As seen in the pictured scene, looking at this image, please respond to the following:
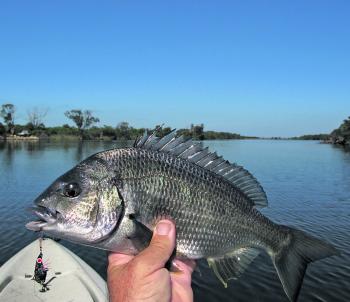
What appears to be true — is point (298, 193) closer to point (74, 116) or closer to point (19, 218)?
point (19, 218)

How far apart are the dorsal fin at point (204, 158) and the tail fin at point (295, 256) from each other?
0.59 m

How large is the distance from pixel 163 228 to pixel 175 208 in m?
0.32

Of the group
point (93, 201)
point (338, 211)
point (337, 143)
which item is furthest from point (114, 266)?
point (337, 143)

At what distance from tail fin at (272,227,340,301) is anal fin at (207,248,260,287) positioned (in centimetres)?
35

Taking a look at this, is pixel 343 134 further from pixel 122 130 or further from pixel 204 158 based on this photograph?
pixel 204 158

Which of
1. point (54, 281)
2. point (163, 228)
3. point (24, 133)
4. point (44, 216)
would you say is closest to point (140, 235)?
point (163, 228)

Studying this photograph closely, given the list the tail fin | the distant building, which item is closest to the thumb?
the tail fin

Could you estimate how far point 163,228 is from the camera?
386cm

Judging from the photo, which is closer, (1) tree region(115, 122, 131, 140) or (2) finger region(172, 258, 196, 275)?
(2) finger region(172, 258, 196, 275)

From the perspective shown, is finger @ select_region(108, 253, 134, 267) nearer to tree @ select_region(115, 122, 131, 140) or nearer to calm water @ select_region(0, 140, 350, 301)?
calm water @ select_region(0, 140, 350, 301)

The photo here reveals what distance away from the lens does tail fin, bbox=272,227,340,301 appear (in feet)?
14.8

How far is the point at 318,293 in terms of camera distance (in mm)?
15445

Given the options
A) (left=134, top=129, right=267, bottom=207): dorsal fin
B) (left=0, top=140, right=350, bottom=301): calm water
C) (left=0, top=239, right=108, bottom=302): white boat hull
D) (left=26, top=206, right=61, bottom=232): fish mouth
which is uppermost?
(left=134, top=129, right=267, bottom=207): dorsal fin

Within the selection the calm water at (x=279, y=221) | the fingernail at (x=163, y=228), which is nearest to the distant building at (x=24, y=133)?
the calm water at (x=279, y=221)
